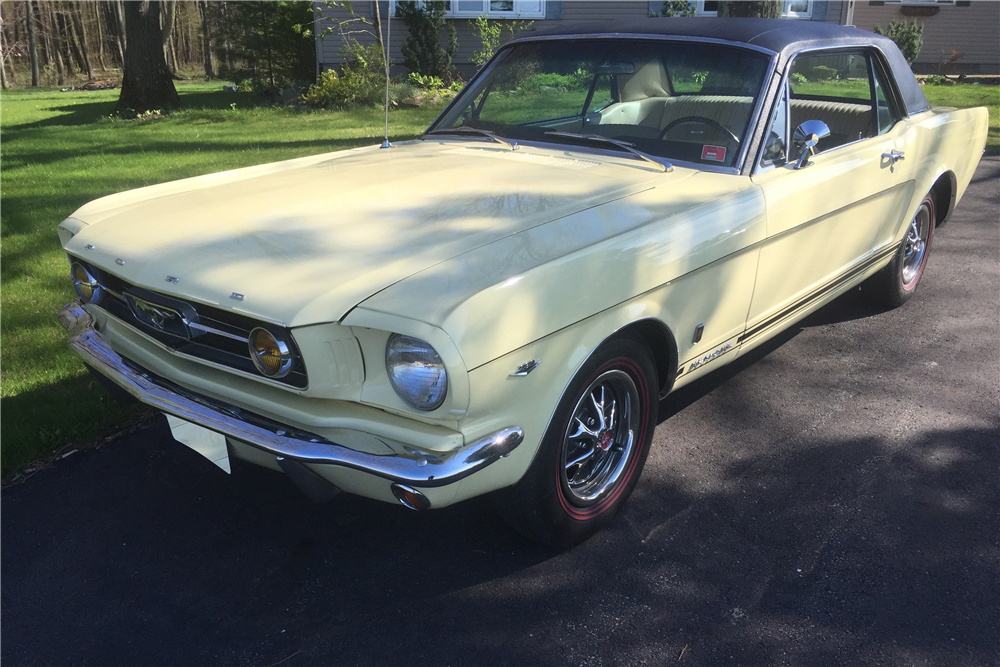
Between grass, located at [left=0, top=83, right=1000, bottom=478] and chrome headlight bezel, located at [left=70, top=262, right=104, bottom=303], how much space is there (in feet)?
2.88

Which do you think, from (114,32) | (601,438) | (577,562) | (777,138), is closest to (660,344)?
(601,438)

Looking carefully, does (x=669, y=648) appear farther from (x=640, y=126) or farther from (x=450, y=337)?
(x=640, y=126)

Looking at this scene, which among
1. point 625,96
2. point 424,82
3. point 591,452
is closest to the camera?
point 591,452

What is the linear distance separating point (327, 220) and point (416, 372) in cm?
84

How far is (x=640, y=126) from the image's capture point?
11.2 feet

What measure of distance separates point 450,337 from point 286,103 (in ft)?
42.8

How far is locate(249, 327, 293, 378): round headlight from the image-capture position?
2121 mm

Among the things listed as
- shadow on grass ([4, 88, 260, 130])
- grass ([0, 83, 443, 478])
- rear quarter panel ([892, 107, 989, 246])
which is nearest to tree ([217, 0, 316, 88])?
shadow on grass ([4, 88, 260, 130])

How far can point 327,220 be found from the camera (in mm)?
2604

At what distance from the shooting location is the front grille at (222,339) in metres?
2.14

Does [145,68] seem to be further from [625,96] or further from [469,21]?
[625,96]

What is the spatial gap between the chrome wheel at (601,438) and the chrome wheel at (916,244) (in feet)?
9.16

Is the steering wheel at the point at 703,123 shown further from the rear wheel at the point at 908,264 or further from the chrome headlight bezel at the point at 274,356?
the chrome headlight bezel at the point at 274,356

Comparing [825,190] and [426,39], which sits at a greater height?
[426,39]
